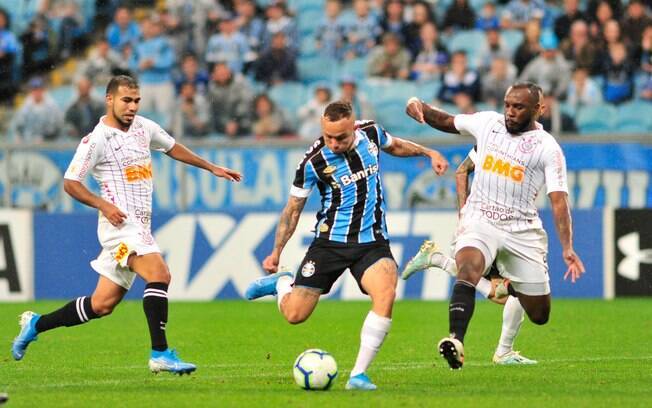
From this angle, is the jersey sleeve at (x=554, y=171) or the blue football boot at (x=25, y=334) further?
the blue football boot at (x=25, y=334)

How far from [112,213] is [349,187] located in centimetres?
169

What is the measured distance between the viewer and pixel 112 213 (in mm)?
9234

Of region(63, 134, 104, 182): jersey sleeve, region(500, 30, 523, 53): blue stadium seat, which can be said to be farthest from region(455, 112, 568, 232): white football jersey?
region(500, 30, 523, 53): blue stadium seat

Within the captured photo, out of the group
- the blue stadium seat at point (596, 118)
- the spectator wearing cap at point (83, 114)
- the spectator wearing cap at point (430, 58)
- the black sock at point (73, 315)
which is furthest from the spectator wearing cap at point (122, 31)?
the black sock at point (73, 315)

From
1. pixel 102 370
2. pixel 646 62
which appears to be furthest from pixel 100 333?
pixel 646 62

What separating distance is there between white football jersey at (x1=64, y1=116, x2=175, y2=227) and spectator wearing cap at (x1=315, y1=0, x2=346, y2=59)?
11513mm

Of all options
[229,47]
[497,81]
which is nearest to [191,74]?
[229,47]

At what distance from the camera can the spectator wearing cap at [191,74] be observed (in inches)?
809

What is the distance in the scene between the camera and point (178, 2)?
71.4 feet

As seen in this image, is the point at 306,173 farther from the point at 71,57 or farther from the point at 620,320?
the point at 71,57

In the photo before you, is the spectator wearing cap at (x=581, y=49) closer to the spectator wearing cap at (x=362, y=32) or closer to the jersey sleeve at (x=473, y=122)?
the spectator wearing cap at (x=362, y=32)

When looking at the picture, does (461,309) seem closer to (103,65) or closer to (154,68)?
(154,68)

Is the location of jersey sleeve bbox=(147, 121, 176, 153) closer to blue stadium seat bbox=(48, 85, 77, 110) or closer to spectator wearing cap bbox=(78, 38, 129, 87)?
blue stadium seat bbox=(48, 85, 77, 110)

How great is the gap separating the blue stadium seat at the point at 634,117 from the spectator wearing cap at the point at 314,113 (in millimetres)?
4179
